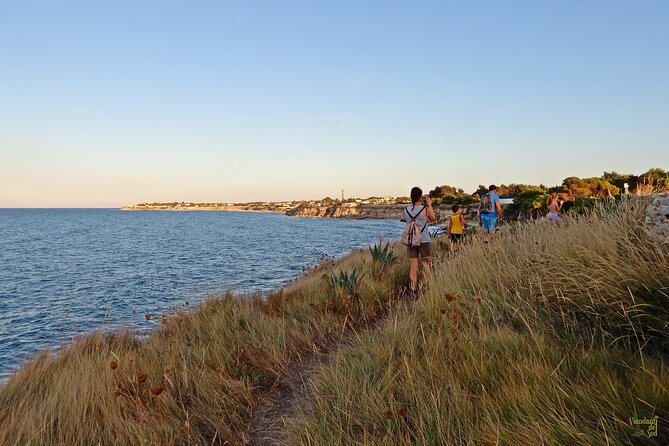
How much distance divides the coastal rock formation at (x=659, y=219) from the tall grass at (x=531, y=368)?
0.39 feet

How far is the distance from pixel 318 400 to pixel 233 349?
6.34 ft

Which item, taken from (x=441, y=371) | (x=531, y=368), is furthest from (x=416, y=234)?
(x=531, y=368)

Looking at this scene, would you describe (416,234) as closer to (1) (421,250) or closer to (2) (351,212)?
(1) (421,250)

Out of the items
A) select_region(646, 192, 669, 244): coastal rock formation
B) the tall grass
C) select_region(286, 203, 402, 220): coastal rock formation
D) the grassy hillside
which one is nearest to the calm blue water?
the grassy hillside

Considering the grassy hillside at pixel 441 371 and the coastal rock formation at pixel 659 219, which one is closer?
the grassy hillside at pixel 441 371

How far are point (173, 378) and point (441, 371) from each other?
2.74 meters

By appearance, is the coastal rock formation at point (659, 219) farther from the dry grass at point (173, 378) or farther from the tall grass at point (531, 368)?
the dry grass at point (173, 378)

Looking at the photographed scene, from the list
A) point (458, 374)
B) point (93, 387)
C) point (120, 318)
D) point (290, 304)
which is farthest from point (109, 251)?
point (458, 374)

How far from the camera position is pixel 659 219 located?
12.2 feet

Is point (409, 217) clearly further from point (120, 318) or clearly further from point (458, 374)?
point (120, 318)

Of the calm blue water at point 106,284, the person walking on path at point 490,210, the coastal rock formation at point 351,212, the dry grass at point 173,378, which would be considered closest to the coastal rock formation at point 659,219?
the dry grass at point 173,378

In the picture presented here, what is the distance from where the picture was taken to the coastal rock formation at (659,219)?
11.7 ft

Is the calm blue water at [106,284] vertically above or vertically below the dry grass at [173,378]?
below

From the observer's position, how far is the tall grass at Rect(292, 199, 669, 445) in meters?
2.00
